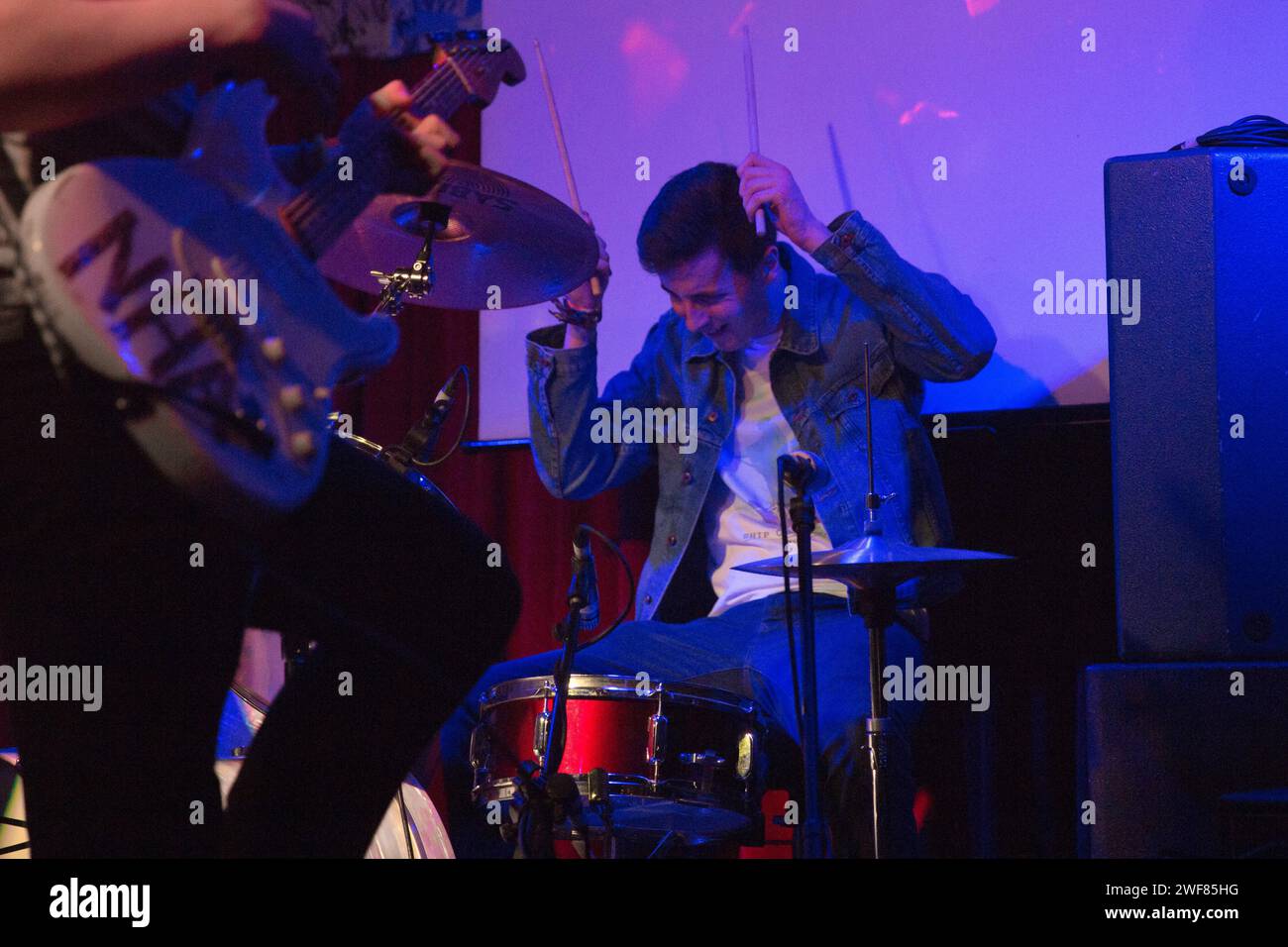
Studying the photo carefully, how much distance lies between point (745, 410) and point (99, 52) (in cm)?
191

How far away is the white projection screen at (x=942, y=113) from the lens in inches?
109

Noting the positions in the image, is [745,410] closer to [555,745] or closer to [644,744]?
[644,744]

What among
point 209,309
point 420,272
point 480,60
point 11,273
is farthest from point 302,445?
point 420,272

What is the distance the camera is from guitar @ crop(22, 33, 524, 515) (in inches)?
44.8

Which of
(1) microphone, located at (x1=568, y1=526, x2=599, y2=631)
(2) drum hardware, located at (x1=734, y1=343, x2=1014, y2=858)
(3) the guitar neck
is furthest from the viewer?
(1) microphone, located at (x1=568, y1=526, x2=599, y2=631)

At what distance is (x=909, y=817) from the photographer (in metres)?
2.22

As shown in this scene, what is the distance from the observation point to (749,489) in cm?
284

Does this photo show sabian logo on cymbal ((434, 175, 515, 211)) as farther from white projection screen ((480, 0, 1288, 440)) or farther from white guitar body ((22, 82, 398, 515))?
white projection screen ((480, 0, 1288, 440))

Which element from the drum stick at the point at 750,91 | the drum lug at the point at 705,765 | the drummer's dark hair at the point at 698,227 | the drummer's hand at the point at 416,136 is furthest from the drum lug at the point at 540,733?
the drum stick at the point at 750,91

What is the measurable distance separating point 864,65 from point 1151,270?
3.49 feet

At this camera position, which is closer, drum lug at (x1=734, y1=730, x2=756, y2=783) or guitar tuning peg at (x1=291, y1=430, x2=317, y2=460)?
guitar tuning peg at (x1=291, y1=430, x2=317, y2=460)

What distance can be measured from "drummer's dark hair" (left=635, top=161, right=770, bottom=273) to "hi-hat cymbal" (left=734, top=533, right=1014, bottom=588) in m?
0.91

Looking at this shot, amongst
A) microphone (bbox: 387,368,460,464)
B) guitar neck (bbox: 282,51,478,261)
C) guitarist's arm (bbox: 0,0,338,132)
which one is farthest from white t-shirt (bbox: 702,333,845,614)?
guitarist's arm (bbox: 0,0,338,132)

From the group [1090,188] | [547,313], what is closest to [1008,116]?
[1090,188]
